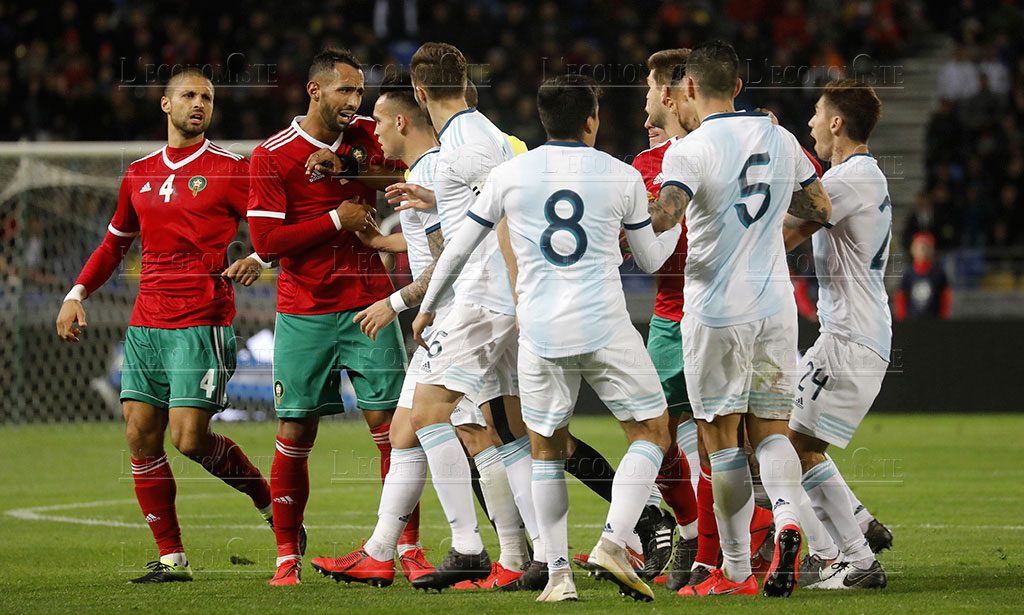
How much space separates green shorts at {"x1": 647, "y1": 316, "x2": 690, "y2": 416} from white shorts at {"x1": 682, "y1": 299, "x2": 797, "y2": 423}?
660mm

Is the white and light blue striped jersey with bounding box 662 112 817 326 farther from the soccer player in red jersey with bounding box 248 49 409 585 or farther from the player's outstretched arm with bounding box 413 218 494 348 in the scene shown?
the soccer player in red jersey with bounding box 248 49 409 585

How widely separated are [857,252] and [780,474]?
1.24 meters

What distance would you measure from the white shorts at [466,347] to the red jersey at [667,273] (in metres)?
0.93

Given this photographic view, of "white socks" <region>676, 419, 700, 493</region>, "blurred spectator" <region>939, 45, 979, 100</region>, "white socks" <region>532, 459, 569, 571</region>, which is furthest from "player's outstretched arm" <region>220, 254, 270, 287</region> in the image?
"blurred spectator" <region>939, 45, 979, 100</region>

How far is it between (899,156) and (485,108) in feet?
23.6

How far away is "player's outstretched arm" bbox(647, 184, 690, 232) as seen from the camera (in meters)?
5.52

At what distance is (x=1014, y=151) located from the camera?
19906 mm

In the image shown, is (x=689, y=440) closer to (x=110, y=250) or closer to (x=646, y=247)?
(x=646, y=247)

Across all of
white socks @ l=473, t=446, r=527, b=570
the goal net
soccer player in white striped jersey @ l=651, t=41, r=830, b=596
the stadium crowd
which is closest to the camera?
soccer player in white striped jersey @ l=651, t=41, r=830, b=596

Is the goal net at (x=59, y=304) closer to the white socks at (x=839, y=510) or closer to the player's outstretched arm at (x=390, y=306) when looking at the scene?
the player's outstretched arm at (x=390, y=306)

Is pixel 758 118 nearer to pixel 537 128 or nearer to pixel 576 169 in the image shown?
pixel 576 169

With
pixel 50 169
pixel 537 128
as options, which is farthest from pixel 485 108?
pixel 50 169

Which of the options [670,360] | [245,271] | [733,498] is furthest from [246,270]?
[733,498]

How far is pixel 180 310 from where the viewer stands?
6.71 metres
